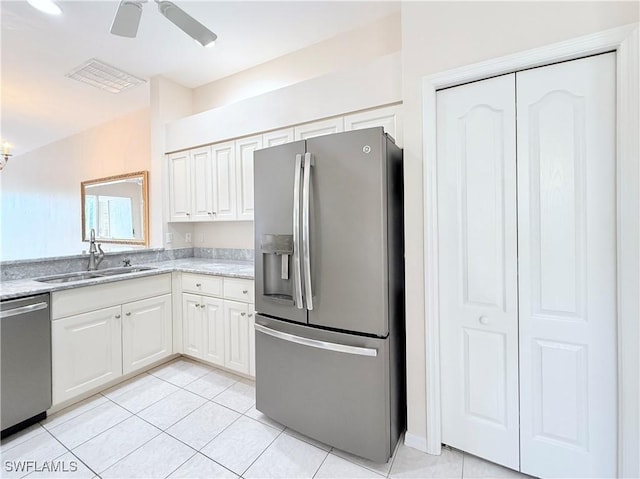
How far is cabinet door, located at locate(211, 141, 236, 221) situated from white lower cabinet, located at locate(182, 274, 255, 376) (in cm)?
69

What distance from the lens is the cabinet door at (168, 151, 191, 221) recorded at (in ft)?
10.4

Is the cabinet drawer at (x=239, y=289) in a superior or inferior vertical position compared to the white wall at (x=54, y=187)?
inferior

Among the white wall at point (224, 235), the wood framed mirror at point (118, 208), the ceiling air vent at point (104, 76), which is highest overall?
the ceiling air vent at point (104, 76)

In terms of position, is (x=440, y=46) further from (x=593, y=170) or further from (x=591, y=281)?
(x=591, y=281)

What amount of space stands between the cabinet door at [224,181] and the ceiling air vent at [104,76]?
1328mm

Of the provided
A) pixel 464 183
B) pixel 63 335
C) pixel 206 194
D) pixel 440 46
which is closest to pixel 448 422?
pixel 464 183

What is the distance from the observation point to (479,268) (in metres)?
1.53

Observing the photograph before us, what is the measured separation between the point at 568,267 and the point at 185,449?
2.23m

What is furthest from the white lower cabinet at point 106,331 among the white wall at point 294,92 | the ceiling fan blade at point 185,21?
the ceiling fan blade at point 185,21

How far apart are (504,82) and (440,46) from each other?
392mm

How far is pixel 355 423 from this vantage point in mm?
1529

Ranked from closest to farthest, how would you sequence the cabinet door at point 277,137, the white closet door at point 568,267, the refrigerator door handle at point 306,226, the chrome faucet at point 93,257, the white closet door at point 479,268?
the white closet door at point 568,267, the white closet door at point 479,268, the refrigerator door handle at point 306,226, the cabinet door at point 277,137, the chrome faucet at point 93,257

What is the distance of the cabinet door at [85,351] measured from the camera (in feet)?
6.45
